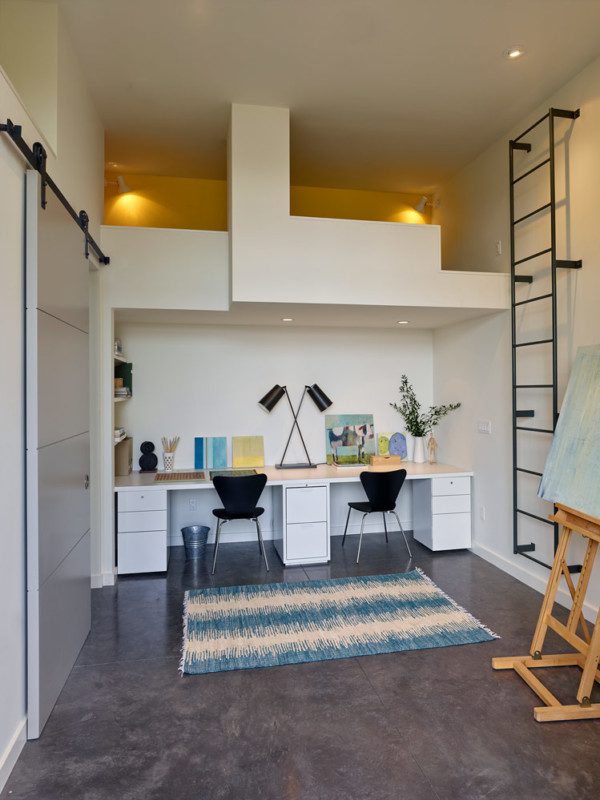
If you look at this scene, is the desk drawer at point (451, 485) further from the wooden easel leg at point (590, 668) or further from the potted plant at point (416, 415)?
the wooden easel leg at point (590, 668)

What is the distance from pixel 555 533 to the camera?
346 cm

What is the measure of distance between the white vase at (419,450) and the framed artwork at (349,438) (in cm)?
44

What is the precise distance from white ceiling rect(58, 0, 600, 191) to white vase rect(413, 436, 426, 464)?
2742 mm

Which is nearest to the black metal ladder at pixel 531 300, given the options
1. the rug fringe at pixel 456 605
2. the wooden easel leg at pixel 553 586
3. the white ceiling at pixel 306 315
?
the white ceiling at pixel 306 315

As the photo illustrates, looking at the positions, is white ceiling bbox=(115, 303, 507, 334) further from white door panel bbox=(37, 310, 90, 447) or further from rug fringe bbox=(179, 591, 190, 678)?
rug fringe bbox=(179, 591, 190, 678)

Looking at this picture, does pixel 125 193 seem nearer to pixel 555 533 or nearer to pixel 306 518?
pixel 306 518

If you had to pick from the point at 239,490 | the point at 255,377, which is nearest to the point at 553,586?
the point at 239,490

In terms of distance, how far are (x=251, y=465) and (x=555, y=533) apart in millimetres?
2793

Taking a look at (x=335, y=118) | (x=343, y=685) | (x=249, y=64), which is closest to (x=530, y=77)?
(x=335, y=118)

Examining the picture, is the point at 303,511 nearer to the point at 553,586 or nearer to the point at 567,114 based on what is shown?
the point at 553,586

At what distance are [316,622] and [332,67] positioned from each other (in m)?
3.64

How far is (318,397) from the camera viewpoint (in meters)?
5.21

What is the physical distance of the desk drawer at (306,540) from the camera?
174 inches

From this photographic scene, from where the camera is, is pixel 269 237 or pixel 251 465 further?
pixel 251 465
